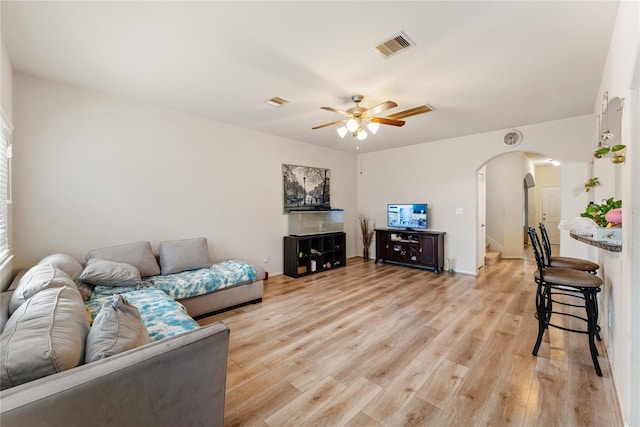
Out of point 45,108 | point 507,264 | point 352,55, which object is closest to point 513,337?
point 352,55

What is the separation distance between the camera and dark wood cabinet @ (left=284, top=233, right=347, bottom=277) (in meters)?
4.94

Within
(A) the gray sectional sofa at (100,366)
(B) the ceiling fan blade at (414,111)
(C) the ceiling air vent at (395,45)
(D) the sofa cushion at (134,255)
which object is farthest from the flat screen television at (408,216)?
(A) the gray sectional sofa at (100,366)

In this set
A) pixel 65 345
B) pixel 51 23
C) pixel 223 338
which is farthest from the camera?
pixel 51 23

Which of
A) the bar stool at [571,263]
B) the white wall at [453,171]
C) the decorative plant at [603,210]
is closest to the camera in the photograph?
the decorative plant at [603,210]

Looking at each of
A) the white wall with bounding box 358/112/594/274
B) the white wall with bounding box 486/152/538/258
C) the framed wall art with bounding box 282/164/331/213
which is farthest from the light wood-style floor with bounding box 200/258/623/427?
the white wall with bounding box 486/152/538/258

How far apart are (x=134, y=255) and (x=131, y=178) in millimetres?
1025

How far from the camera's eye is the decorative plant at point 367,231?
6.53 meters

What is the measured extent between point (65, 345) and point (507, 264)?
7.21 metres

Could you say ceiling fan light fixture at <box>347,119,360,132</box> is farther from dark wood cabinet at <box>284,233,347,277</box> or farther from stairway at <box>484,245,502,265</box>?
stairway at <box>484,245,502,265</box>

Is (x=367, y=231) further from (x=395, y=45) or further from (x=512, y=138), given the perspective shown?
(x=395, y=45)

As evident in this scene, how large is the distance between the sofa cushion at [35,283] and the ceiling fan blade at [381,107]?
3.06m

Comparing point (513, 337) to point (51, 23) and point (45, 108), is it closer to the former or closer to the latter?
point (51, 23)

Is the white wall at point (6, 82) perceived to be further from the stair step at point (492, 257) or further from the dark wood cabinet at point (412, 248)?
the stair step at point (492, 257)

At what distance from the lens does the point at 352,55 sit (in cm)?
237
